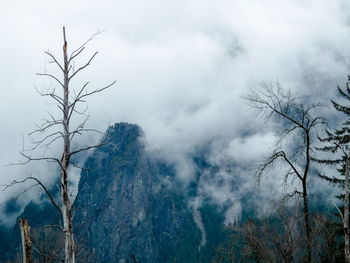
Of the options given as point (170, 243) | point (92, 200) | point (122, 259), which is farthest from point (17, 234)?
point (170, 243)

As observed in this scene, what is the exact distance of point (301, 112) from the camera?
11.1m

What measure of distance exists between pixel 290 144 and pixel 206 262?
485 ft

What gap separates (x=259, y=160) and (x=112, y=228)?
187 metres

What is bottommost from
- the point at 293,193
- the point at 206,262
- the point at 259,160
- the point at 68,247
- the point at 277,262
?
the point at 206,262

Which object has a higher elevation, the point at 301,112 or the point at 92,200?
the point at 92,200

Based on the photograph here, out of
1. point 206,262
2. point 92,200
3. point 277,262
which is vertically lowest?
point 206,262

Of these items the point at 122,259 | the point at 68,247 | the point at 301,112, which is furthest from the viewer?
the point at 122,259

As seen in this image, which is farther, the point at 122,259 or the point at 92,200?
the point at 92,200

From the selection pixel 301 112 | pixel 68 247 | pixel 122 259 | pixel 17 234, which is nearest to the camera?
pixel 68 247

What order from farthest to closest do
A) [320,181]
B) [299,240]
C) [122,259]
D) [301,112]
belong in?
[122,259] < [320,181] < [299,240] < [301,112]

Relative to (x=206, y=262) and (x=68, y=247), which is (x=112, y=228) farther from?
(x=68, y=247)

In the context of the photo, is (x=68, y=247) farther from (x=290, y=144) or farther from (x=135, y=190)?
(x=135, y=190)

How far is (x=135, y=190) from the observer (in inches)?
7781

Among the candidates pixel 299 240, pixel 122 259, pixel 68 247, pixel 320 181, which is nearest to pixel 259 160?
pixel 299 240
